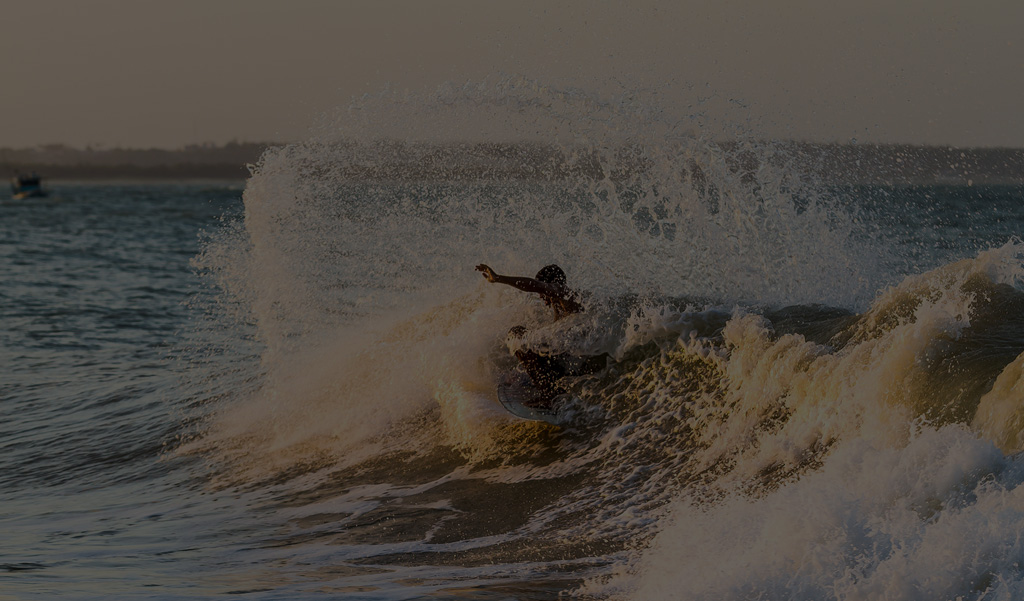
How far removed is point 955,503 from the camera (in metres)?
4.84

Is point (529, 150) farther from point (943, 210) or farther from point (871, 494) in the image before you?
point (943, 210)

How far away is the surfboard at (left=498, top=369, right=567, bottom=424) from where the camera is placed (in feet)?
28.3

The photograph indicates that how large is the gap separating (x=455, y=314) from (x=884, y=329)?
4.90 m

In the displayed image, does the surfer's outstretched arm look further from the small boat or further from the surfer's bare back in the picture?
the small boat

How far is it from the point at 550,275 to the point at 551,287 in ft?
0.44

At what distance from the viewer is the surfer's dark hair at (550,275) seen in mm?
9133

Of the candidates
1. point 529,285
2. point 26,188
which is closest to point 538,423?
point 529,285

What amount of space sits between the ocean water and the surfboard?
0.58 ft

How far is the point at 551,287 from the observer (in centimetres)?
909

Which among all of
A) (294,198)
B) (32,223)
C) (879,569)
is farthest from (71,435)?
(32,223)

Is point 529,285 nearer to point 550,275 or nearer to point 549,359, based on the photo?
point 550,275

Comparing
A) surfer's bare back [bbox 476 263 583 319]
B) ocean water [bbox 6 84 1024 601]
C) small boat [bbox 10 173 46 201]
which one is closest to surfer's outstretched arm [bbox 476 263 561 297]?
surfer's bare back [bbox 476 263 583 319]

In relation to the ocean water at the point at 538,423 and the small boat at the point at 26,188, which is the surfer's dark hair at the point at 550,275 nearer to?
the ocean water at the point at 538,423

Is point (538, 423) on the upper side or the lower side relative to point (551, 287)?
lower
